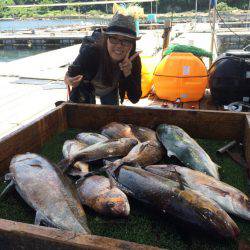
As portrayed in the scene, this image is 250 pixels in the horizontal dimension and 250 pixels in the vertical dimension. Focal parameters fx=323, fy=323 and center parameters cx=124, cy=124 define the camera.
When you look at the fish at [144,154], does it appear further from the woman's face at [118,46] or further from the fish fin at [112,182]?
the woman's face at [118,46]

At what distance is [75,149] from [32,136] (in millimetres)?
497

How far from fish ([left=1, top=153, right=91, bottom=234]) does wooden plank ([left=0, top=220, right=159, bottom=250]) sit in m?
0.31

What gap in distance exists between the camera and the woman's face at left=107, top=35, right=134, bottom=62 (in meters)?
3.73

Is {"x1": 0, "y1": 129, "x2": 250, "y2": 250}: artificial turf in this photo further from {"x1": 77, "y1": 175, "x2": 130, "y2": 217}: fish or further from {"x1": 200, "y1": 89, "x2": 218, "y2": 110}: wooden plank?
{"x1": 200, "y1": 89, "x2": 218, "y2": 110}: wooden plank

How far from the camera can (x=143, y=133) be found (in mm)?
3420

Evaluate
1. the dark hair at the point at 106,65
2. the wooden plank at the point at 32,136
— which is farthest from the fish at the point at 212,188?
the dark hair at the point at 106,65

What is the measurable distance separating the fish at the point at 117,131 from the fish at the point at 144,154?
271mm

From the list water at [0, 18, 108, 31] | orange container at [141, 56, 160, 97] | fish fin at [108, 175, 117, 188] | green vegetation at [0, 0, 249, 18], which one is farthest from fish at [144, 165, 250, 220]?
green vegetation at [0, 0, 249, 18]

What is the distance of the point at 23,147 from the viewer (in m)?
3.20

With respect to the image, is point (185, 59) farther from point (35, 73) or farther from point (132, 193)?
point (35, 73)

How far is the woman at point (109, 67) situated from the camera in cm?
378

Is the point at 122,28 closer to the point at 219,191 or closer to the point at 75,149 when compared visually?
the point at 75,149

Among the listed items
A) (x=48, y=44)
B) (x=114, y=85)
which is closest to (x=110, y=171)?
(x=114, y=85)

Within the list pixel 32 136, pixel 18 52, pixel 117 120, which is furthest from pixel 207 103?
pixel 18 52
